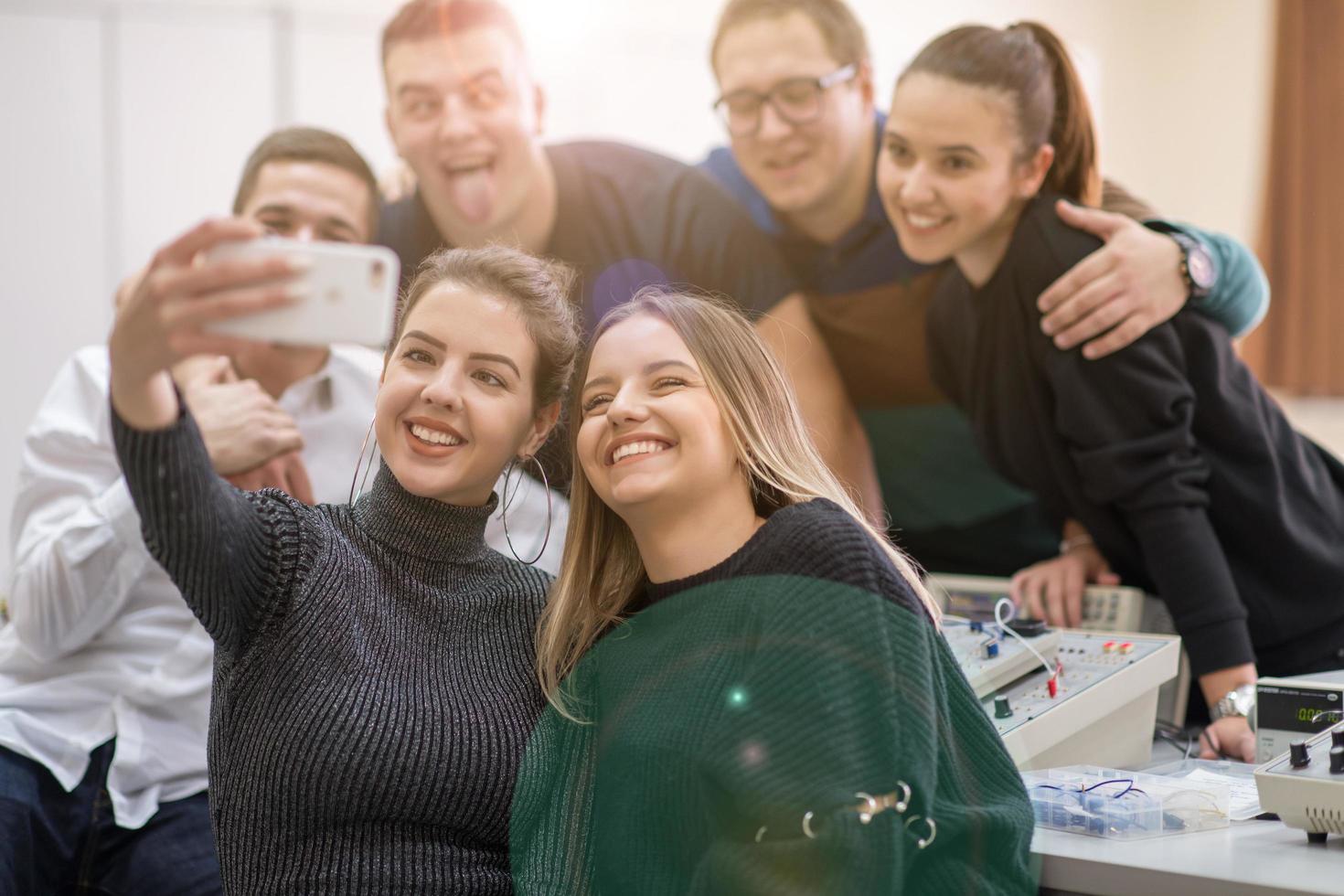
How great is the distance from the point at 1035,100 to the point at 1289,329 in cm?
141

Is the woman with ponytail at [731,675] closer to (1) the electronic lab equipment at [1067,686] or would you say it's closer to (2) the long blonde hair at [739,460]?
(2) the long blonde hair at [739,460]

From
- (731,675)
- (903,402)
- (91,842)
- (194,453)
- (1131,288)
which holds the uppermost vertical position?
(1131,288)

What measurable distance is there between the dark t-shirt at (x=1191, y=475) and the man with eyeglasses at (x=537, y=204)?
0.40 meters

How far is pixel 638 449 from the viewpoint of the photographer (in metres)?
1.20

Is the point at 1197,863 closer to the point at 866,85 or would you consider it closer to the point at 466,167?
the point at 866,85

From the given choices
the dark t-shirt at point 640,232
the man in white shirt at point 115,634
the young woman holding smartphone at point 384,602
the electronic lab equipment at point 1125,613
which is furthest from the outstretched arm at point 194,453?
the dark t-shirt at point 640,232

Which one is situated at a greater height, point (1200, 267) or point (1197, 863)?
point (1200, 267)

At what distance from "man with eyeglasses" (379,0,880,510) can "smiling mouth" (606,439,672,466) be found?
1001mm

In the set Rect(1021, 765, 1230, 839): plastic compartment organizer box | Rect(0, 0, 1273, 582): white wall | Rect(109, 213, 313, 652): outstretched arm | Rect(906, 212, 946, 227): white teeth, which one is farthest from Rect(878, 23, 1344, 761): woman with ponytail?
Rect(109, 213, 313, 652): outstretched arm

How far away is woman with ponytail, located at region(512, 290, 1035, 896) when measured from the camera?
1037 mm

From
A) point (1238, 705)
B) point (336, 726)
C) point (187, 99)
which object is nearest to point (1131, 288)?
point (1238, 705)

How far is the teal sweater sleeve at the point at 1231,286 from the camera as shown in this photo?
72.9 inches

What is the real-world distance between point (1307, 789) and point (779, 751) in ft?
1.66

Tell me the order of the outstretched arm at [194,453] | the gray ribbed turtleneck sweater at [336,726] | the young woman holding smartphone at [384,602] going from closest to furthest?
the outstretched arm at [194,453] → the young woman holding smartphone at [384,602] → the gray ribbed turtleneck sweater at [336,726]
